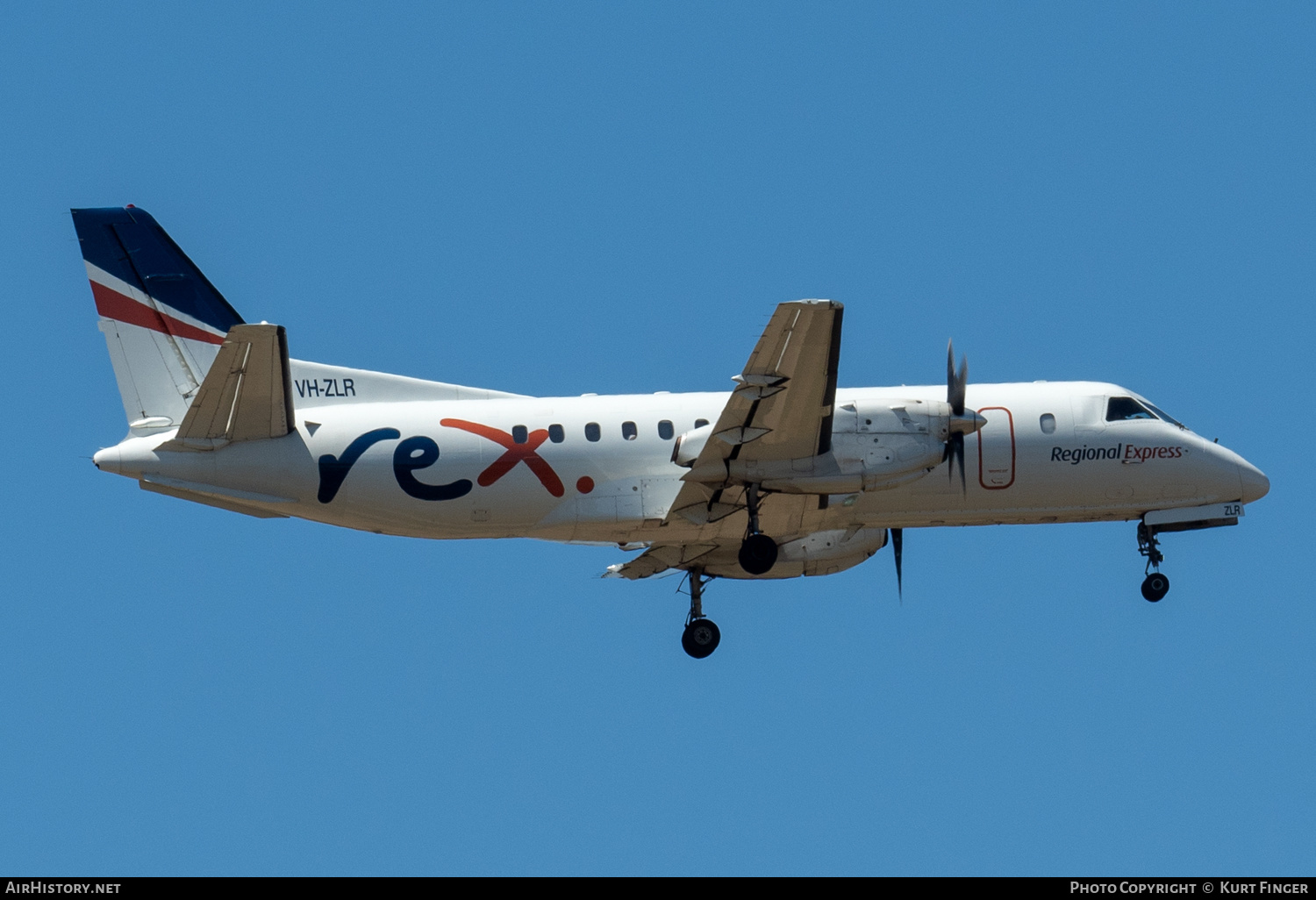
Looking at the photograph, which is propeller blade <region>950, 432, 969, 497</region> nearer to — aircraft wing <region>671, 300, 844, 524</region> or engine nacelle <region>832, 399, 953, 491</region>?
engine nacelle <region>832, 399, 953, 491</region>

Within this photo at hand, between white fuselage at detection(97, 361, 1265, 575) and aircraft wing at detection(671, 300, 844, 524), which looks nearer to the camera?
aircraft wing at detection(671, 300, 844, 524)

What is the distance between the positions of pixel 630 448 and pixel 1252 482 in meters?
11.1

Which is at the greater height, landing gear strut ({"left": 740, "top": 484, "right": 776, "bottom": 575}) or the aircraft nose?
the aircraft nose

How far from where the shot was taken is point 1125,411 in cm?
2786

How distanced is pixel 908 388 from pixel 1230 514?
6.26 m

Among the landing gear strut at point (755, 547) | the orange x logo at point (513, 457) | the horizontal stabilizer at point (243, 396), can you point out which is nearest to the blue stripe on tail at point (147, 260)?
the horizontal stabilizer at point (243, 396)

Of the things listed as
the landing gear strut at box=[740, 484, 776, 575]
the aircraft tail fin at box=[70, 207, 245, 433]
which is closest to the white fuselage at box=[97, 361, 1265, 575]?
the landing gear strut at box=[740, 484, 776, 575]

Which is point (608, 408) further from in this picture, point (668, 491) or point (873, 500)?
point (873, 500)

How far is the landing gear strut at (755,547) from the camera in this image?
25.3 metres

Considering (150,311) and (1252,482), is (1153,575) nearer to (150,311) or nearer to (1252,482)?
(1252,482)

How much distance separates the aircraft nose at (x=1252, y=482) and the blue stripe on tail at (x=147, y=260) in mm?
17581

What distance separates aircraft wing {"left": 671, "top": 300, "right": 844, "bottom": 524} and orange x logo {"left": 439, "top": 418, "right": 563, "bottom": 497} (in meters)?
2.06

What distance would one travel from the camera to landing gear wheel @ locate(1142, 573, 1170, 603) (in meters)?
28.4

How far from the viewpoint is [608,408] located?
2638cm
